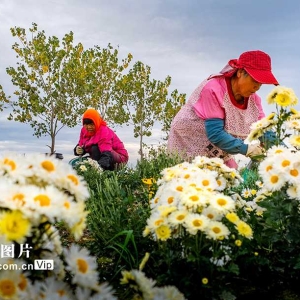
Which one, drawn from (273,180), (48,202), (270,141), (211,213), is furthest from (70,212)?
(270,141)

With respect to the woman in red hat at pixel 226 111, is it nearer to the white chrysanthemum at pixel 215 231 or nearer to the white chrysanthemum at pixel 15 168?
the white chrysanthemum at pixel 215 231

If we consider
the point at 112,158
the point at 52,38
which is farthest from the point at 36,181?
the point at 52,38

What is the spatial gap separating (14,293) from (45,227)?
253 mm

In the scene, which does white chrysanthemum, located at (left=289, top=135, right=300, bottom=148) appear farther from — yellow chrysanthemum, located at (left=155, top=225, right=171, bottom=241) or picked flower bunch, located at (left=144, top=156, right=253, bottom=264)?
yellow chrysanthemum, located at (left=155, top=225, right=171, bottom=241)

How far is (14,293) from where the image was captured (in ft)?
5.28

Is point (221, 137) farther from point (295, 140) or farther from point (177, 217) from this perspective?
point (177, 217)

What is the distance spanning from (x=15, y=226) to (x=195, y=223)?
84 centimetres

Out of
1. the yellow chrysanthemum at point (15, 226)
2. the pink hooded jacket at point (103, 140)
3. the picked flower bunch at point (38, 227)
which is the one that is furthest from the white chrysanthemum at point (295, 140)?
the pink hooded jacket at point (103, 140)

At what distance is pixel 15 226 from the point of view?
62.4 inches

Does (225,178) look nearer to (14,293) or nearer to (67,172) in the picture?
(67,172)

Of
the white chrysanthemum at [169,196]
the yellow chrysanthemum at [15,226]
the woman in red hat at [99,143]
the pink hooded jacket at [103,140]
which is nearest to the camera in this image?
the yellow chrysanthemum at [15,226]

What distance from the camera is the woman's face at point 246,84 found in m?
5.04

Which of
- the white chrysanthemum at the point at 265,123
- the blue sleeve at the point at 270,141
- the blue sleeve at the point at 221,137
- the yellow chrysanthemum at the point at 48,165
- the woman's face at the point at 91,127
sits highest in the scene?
the woman's face at the point at 91,127

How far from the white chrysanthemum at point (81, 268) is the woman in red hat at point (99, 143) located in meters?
7.71
